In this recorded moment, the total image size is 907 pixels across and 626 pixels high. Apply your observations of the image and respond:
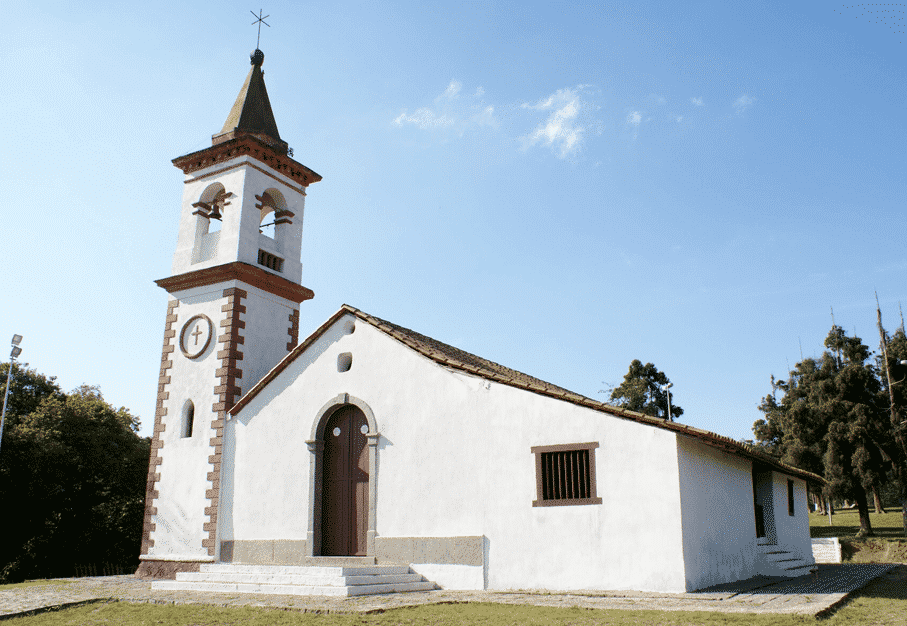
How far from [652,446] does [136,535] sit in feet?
75.0

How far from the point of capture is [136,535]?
28.1 metres

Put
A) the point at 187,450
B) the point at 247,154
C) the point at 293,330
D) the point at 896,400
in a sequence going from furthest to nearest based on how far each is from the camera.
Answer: the point at 896,400, the point at 293,330, the point at 247,154, the point at 187,450

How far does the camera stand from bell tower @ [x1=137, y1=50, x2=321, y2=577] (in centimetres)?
1842

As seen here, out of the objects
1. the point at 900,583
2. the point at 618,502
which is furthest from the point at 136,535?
the point at 900,583

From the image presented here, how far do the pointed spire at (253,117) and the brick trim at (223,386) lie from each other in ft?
15.8

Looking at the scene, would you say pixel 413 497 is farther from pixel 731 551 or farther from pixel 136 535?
pixel 136 535

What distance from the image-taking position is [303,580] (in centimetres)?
1331

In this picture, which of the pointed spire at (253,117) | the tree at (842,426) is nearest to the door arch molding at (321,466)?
the pointed spire at (253,117)

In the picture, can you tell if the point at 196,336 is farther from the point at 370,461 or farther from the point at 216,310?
the point at 370,461

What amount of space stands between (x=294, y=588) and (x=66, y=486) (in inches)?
789

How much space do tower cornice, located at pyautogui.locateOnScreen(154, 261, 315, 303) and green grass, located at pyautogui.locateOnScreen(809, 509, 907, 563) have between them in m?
22.5

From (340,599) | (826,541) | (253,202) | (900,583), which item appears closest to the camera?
(340,599)

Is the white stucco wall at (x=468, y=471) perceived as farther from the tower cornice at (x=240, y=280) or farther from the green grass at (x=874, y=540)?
the green grass at (x=874, y=540)

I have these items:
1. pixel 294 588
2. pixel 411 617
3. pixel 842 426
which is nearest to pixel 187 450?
pixel 294 588
